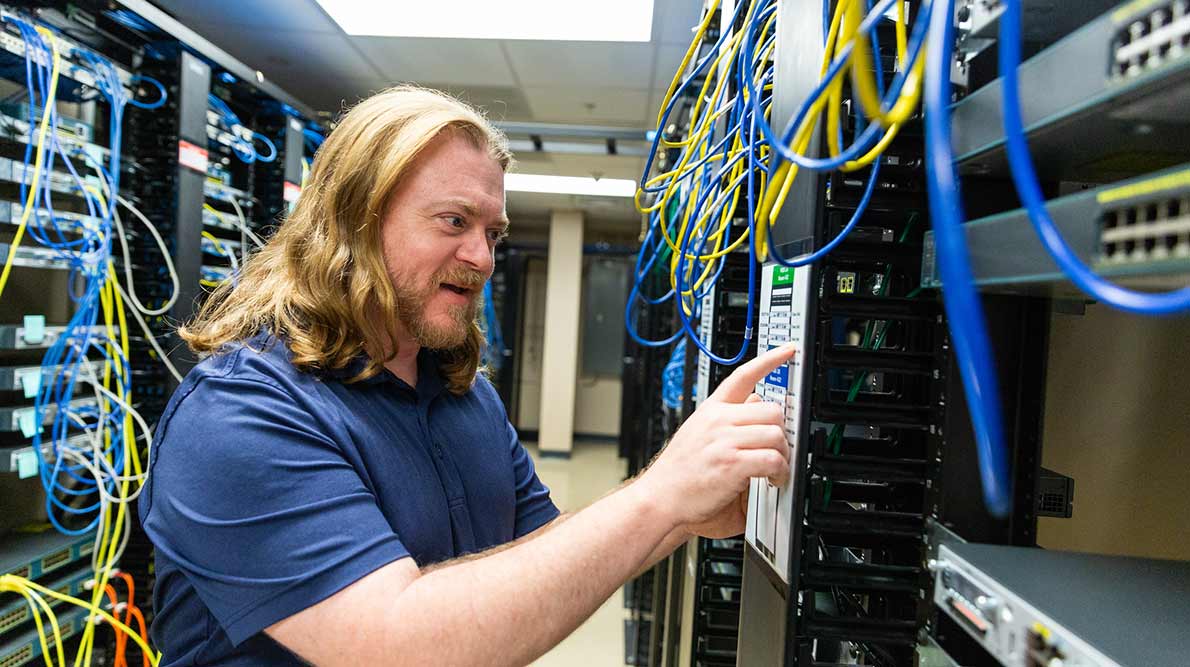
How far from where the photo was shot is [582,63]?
3.15 meters

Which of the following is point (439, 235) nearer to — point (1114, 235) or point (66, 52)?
point (1114, 235)

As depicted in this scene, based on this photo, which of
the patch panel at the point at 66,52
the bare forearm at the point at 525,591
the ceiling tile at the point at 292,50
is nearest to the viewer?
the bare forearm at the point at 525,591

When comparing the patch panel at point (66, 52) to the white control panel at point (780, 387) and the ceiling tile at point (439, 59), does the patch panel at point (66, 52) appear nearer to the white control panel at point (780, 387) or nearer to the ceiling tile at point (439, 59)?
the ceiling tile at point (439, 59)

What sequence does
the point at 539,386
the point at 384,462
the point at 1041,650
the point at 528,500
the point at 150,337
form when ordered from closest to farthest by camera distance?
the point at 1041,650
the point at 384,462
the point at 528,500
the point at 150,337
the point at 539,386

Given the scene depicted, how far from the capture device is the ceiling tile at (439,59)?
2994 millimetres

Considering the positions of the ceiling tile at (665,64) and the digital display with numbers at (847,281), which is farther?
the ceiling tile at (665,64)

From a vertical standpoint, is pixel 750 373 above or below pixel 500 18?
below

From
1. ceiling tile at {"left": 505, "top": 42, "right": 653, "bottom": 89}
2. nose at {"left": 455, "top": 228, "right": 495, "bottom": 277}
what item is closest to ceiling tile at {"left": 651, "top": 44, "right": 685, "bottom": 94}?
ceiling tile at {"left": 505, "top": 42, "right": 653, "bottom": 89}

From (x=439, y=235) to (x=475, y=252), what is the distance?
56 mm

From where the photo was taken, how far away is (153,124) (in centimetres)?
192

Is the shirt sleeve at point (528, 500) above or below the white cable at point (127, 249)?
below

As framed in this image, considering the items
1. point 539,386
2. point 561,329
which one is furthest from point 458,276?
point 539,386

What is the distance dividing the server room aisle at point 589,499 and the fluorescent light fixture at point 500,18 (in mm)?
1779

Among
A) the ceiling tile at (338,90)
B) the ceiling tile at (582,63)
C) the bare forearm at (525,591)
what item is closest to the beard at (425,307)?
the bare forearm at (525,591)
